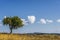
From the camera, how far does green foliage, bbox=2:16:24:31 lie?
9249 centimetres

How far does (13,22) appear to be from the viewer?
305 ft

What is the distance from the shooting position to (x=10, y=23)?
92562mm

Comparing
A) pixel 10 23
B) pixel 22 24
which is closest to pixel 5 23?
pixel 10 23

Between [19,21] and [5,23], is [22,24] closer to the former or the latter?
[19,21]

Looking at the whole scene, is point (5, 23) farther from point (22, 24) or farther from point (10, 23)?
point (22, 24)

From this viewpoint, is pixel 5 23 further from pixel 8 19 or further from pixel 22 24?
pixel 22 24

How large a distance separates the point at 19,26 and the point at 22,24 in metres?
1.90

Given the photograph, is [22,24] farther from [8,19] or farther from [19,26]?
[8,19]

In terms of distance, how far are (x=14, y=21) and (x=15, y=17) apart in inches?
100

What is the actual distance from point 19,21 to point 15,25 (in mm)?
2881

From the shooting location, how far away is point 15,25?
A: 3691 inches

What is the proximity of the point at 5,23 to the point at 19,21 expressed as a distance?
704 cm

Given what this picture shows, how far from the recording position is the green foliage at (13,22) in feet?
303

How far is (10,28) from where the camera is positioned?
93062mm
